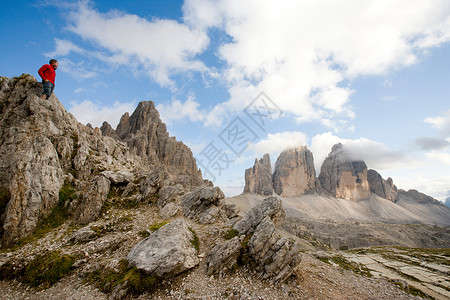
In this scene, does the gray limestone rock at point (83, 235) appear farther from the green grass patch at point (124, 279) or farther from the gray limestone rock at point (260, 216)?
the gray limestone rock at point (260, 216)

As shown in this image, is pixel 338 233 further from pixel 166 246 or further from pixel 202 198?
pixel 166 246

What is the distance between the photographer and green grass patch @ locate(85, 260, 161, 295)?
42.2 feet

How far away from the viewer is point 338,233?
13012 centimetres

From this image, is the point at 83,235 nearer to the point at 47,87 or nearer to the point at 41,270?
the point at 41,270

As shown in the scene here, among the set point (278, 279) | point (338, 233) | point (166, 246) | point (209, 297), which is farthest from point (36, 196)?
point (338, 233)

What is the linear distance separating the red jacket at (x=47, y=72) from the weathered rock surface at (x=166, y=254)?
1153 inches

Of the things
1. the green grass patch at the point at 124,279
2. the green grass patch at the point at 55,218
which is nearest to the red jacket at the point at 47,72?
the green grass patch at the point at 55,218

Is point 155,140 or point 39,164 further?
point 155,140

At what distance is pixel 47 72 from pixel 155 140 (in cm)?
8088

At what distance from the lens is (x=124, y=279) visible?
13.1 meters

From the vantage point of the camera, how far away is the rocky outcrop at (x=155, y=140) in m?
98.4

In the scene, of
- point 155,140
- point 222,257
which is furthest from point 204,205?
point 155,140

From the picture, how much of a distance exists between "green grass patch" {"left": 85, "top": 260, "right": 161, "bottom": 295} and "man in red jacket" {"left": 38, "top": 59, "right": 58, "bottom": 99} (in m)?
28.8

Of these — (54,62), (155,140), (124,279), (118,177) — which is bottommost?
(124,279)
